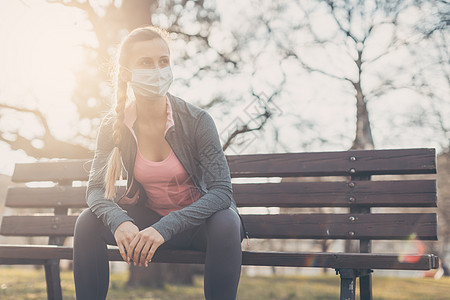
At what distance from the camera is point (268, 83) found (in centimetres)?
767

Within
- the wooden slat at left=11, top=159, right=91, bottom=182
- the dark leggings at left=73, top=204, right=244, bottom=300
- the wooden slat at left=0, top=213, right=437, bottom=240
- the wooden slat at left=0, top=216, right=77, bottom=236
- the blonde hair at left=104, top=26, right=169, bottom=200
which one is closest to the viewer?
the dark leggings at left=73, top=204, right=244, bottom=300

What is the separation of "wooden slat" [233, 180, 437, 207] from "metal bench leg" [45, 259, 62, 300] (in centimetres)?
125

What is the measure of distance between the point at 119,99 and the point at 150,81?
0.72 feet

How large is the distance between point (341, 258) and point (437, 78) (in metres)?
6.72

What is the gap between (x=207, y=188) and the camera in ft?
8.61

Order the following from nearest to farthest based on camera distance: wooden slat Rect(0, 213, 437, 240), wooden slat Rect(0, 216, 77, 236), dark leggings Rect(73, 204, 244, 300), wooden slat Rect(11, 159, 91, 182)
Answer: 1. dark leggings Rect(73, 204, 244, 300)
2. wooden slat Rect(0, 213, 437, 240)
3. wooden slat Rect(0, 216, 77, 236)
4. wooden slat Rect(11, 159, 91, 182)

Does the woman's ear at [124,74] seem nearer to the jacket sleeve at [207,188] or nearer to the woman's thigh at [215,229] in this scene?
the jacket sleeve at [207,188]

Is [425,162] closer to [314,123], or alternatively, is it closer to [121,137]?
[121,137]

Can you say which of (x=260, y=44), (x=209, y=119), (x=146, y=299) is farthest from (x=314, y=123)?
(x=209, y=119)

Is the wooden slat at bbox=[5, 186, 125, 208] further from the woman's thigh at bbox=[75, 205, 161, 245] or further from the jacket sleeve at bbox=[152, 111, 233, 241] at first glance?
the jacket sleeve at bbox=[152, 111, 233, 241]

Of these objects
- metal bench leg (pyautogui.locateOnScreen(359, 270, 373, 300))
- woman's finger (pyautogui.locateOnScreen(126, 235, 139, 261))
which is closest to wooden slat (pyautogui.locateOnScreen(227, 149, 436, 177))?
metal bench leg (pyautogui.locateOnScreen(359, 270, 373, 300))

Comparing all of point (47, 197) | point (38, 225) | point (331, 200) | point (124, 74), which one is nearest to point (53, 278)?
point (38, 225)

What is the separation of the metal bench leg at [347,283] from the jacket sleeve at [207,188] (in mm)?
621

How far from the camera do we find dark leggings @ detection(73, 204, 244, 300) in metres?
2.22
